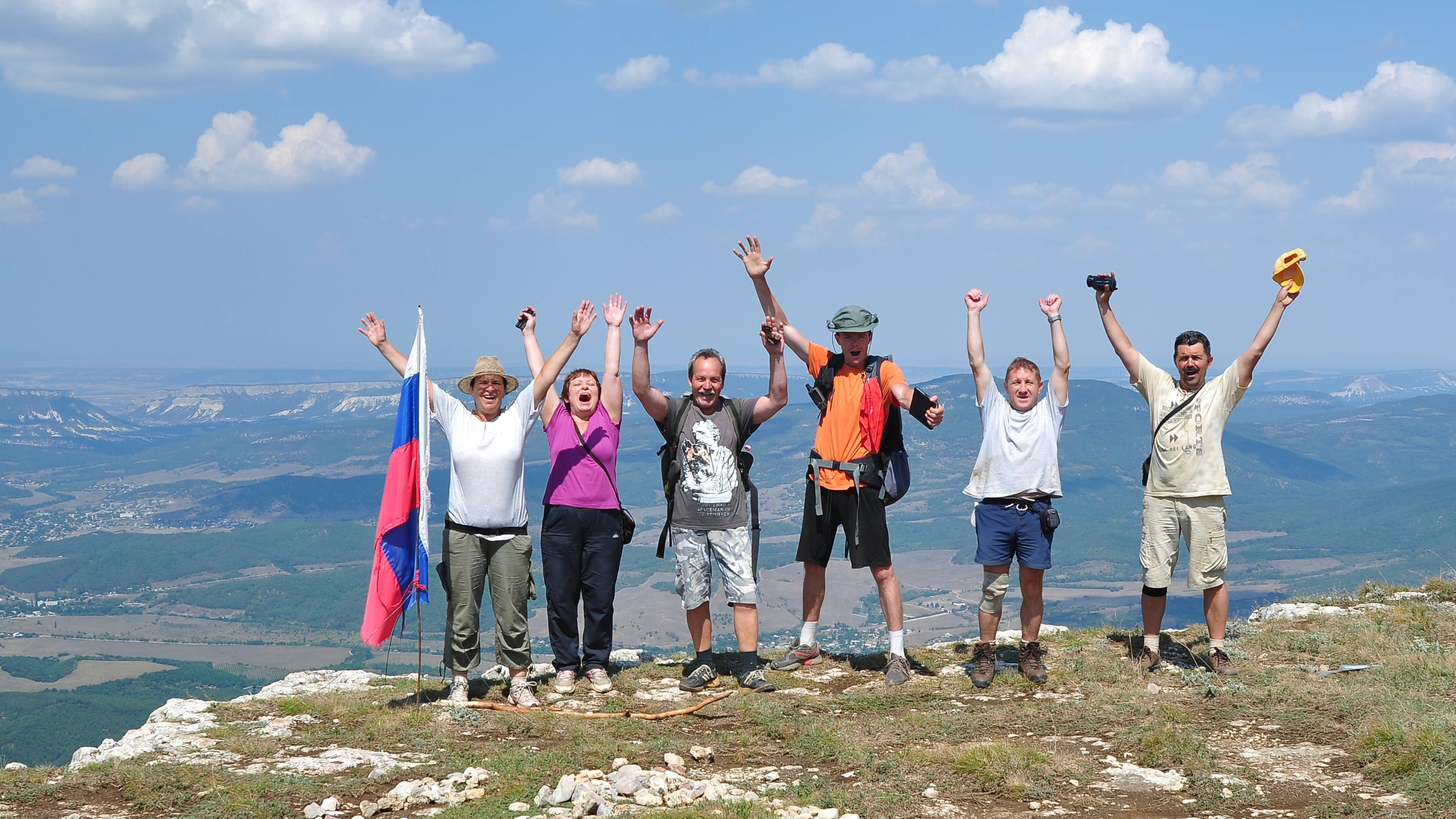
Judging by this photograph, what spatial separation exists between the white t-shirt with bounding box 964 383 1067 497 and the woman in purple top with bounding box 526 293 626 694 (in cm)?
337

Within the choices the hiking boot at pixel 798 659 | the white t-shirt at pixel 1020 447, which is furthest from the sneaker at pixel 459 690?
the white t-shirt at pixel 1020 447

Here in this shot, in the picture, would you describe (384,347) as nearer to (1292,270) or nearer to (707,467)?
(707,467)

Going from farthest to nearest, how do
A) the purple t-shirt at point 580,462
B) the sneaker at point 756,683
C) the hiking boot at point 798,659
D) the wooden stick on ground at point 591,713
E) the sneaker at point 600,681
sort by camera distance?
1. the hiking boot at point 798,659
2. the sneaker at point 600,681
3. the sneaker at point 756,683
4. the purple t-shirt at point 580,462
5. the wooden stick on ground at point 591,713

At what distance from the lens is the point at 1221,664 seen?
9945 mm

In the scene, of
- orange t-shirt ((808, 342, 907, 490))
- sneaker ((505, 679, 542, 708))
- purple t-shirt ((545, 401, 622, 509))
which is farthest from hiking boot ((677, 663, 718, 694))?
orange t-shirt ((808, 342, 907, 490))

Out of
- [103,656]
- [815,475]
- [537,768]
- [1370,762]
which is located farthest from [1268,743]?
[103,656]

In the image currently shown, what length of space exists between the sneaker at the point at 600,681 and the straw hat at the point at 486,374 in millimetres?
2858

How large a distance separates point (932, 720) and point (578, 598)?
3.51 meters

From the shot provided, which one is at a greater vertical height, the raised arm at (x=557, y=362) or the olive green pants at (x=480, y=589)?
the raised arm at (x=557, y=362)

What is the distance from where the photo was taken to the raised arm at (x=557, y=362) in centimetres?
938

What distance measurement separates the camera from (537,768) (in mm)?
7527

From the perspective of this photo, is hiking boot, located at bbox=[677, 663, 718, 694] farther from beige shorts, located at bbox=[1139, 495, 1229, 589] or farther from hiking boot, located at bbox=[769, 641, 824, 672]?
beige shorts, located at bbox=[1139, 495, 1229, 589]

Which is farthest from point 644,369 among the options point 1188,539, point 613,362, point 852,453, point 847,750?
point 1188,539

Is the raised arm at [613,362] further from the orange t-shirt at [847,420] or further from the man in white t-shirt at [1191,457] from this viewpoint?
the man in white t-shirt at [1191,457]
